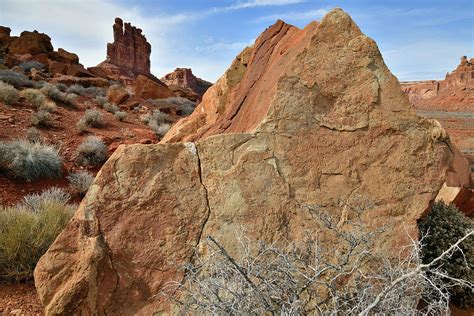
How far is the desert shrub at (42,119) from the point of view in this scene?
31.8 feet

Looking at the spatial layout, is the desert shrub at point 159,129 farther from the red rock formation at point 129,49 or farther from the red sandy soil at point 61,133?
the red rock formation at point 129,49

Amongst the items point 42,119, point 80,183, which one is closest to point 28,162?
point 80,183

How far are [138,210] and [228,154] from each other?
36.2 inches

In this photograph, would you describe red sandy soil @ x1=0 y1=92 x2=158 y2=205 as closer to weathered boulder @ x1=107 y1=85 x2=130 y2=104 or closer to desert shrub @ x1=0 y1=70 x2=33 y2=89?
weathered boulder @ x1=107 y1=85 x2=130 y2=104

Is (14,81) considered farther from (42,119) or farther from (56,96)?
(42,119)

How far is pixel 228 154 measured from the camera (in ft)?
10.3

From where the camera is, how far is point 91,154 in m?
8.54

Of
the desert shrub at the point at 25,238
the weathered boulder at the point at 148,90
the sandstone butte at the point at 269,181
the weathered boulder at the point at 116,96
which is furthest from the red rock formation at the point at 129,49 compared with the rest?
the sandstone butte at the point at 269,181

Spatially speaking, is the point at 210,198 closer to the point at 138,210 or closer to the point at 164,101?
the point at 138,210

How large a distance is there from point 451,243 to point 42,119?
10236 mm

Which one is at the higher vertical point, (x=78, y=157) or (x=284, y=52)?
(x=284, y=52)

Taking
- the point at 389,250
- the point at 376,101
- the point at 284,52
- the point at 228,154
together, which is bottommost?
the point at 389,250

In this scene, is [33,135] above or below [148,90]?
below

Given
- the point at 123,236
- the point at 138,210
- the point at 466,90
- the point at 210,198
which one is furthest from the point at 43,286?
the point at 466,90
